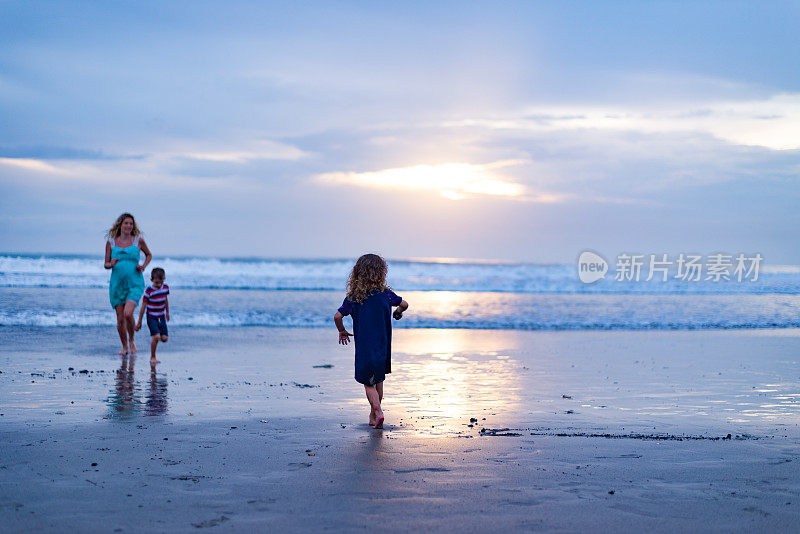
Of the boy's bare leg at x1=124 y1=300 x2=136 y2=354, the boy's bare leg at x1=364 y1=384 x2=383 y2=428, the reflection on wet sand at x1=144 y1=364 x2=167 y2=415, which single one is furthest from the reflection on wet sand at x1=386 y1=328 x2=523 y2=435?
the boy's bare leg at x1=124 y1=300 x2=136 y2=354

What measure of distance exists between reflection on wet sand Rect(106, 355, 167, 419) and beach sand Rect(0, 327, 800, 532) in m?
0.04

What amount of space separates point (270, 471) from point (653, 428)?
3.47 m

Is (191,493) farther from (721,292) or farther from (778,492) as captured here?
(721,292)

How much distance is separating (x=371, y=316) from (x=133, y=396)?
3025mm

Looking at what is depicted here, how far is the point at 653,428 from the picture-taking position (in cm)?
632

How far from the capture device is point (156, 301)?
1103 centimetres

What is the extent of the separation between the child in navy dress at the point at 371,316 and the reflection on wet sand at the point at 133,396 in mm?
2031

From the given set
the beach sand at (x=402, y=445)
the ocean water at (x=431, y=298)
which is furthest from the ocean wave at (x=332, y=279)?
the beach sand at (x=402, y=445)

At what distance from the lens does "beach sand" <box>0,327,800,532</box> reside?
154 inches

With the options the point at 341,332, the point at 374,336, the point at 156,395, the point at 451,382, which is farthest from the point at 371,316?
the point at 156,395

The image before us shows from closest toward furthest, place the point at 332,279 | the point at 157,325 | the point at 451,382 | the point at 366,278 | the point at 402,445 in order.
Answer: the point at 402,445 < the point at 366,278 < the point at 451,382 < the point at 157,325 < the point at 332,279

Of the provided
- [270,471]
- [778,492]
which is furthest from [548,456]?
[270,471]

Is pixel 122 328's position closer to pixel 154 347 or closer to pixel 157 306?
pixel 157 306

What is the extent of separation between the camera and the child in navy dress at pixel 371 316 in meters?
6.47
